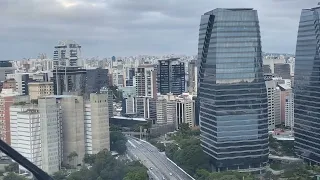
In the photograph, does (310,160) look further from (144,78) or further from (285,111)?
(144,78)

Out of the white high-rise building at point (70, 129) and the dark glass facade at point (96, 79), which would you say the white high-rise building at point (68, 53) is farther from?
the white high-rise building at point (70, 129)

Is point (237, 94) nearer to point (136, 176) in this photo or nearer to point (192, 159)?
point (192, 159)

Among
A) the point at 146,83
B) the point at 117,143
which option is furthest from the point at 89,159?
the point at 146,83

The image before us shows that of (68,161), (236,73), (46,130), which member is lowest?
(68,161)

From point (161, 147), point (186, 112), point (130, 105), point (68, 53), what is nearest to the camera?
point (161, 147)

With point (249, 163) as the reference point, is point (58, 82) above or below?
above

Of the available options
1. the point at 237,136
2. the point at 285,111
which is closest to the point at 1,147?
the point at 237,136
